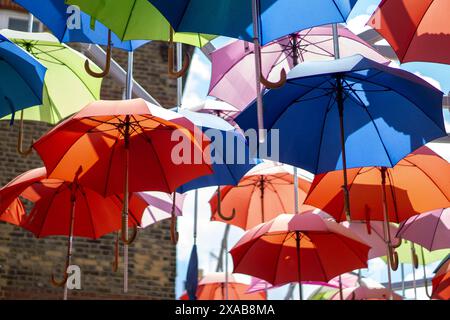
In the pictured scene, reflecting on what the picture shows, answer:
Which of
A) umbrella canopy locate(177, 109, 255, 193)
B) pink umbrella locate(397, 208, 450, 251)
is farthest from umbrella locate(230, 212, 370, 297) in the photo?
umbrella canopy locate(177, 109, 255, 193)

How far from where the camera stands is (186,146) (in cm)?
766

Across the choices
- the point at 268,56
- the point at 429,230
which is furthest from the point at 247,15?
the point at 429,230

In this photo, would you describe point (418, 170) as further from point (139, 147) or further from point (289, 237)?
point (139, 147)

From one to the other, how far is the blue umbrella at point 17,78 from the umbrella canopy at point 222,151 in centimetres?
126

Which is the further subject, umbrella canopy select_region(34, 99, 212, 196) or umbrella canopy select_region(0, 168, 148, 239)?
umbrella canopy select_region(0, 168, 148, 239)

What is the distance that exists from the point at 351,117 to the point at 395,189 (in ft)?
4.67

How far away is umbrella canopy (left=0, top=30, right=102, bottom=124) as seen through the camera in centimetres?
883

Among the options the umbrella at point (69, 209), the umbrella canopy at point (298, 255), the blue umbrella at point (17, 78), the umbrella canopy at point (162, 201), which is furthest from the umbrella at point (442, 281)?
the blue umbrella at point (17, 78)

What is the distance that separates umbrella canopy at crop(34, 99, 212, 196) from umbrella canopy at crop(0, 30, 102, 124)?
1.31m

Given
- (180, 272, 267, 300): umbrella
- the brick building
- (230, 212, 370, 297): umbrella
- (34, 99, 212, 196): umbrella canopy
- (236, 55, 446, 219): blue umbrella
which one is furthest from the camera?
(180, 272, 267, 300): umbrella

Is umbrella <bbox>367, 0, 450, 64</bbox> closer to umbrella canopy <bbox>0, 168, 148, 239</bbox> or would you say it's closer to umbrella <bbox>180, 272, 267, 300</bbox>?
umbrella canopy <bbox>0, 168, 148, 239</bbox>

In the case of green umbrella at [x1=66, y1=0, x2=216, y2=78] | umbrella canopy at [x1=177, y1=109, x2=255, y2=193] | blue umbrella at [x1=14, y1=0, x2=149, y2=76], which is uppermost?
blue umbrella at [x1=14, y1=0, x2=149, y2=76]

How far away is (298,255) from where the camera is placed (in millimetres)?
9461

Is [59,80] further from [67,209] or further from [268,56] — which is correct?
[268,56]
